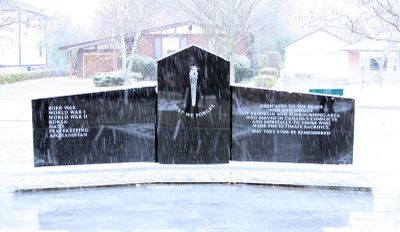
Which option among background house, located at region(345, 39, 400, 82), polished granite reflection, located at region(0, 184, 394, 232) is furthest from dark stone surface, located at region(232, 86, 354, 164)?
background house, located at region(345, 39, 400, 82)

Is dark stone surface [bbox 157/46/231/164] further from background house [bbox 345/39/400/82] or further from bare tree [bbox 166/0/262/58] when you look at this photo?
background house [bbox 345/39/400/82]

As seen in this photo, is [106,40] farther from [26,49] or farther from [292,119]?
[292,119]

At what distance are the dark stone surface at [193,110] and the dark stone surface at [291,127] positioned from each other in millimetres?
215

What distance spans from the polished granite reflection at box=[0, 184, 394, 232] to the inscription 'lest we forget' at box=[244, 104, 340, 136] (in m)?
1.18

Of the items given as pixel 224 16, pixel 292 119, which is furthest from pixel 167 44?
pixel 292 119

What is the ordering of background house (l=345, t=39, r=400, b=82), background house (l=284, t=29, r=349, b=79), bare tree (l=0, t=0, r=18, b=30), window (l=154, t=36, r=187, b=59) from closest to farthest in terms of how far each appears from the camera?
bare tree (l=0, t=0, r=18, b=30) < window (l=154, t=36, r=187, b=59) < background house (l=345, t=39, r=400, b=82) < background house (l=284, t=29, r=349, b=79)

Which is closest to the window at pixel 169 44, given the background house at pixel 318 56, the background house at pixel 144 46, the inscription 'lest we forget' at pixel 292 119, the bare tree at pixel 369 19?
the background house at pixel 144 46

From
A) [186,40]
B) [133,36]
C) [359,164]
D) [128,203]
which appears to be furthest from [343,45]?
[128,203]

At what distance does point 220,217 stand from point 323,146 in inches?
114

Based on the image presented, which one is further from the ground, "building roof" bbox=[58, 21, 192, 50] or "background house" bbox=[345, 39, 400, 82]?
"building roof" bbox=[58, 21, 192, 50]

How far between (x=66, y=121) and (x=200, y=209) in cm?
283

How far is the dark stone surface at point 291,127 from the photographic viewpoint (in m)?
8.91

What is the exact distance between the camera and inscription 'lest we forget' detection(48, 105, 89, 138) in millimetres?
8805

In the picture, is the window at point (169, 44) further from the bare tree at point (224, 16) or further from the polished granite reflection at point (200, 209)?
the polished granite reflection at point (200, 209)
